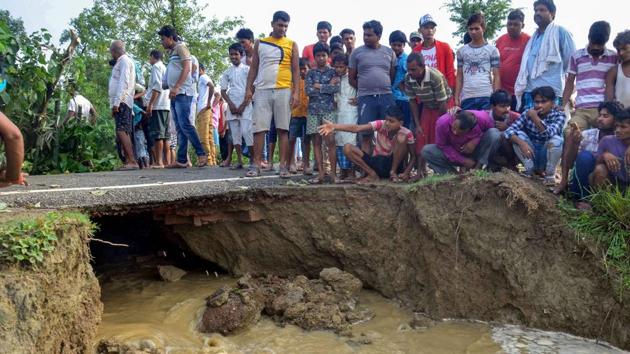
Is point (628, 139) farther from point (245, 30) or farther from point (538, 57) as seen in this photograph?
point (245, 30)

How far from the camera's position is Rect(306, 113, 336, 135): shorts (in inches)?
248

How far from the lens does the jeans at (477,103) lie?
6000 millimetres

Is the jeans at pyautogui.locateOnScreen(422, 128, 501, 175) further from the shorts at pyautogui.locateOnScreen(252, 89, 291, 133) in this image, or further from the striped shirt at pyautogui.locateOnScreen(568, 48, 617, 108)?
the shorts at pyautogui.locateOnScreen(252, 89, 291, 133)

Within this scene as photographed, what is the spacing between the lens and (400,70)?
6477 millimetres

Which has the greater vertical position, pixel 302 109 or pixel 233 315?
pixel 302 109

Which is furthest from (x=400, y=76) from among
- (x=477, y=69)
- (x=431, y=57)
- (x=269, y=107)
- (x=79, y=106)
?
(x=79, y=106)

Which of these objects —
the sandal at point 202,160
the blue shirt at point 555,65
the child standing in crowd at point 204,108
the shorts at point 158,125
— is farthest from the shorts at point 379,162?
the child standing in crowd at point 204,108

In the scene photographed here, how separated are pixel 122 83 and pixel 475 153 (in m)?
4.92

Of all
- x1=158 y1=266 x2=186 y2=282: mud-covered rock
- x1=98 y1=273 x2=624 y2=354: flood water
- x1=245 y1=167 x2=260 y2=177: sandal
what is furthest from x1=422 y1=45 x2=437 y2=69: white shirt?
x1=158 y1=266 x2=186 y2=282: mud-covered rock

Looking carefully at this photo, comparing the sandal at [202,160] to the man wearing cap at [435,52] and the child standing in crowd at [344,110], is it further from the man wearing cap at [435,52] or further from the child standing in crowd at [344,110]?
the man wearing cap at [435,52]

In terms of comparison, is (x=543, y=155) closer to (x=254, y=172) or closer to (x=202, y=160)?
(x=254, y=172)

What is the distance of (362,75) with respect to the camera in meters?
6.21

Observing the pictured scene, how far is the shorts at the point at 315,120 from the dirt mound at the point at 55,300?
10.1ft


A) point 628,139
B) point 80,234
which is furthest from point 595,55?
point 80,234
